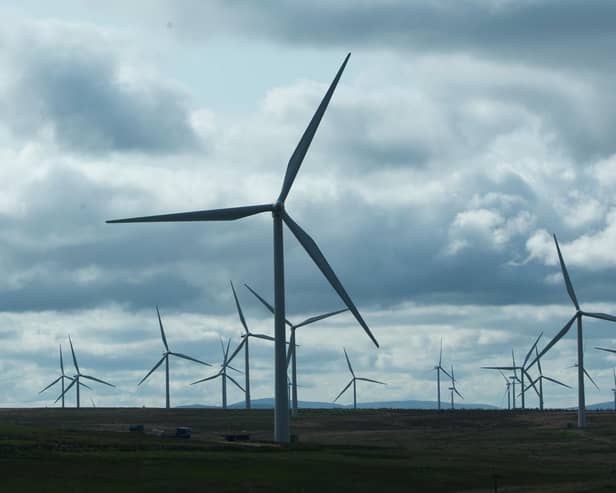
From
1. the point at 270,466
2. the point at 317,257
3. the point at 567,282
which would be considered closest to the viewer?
the point at 270,466

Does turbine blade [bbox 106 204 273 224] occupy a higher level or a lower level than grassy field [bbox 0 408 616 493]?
higher

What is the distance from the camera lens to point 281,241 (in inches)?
4454

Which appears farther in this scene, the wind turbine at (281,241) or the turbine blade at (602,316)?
the turbine blade at (602,316)

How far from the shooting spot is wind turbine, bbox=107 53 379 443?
11050cm

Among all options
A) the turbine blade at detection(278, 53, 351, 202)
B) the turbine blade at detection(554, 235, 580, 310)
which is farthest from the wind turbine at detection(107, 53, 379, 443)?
the turbine blade at detection(554, 235, 580, 310)

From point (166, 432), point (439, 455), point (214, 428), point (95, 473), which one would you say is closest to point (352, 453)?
point (439, 455)

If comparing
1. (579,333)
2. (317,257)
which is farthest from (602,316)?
(317,257)

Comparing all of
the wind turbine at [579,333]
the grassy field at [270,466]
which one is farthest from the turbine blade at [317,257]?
the wind turbine at [579,333]

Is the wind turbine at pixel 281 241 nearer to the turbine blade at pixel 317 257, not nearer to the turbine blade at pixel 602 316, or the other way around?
the turbine blade at pixel 317 257

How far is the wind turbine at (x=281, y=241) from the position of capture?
110 metres

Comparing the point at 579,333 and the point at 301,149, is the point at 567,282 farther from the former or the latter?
the point at 301,149

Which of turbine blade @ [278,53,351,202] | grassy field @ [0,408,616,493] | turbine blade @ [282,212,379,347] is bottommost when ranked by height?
grassy field @ [0,408,616,493]

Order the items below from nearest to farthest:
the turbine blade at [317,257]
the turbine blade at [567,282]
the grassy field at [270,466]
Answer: the grassy field at [270,466], the turbine blade at [317,257], the turbine blade at [567,282]

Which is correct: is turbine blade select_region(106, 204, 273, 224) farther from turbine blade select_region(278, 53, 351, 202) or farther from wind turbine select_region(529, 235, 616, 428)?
wind turbine select_region(529, 235, 616, 428)
